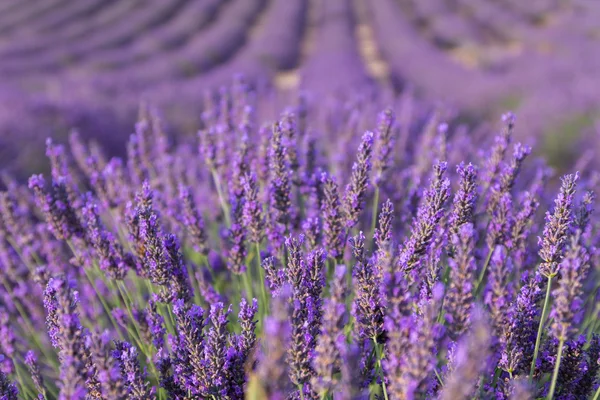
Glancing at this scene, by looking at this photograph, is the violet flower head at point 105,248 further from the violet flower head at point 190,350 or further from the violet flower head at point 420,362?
the violet flower head at point 420,362

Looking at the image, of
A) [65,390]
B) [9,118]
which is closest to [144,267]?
[65,390]

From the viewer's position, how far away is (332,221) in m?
1.94

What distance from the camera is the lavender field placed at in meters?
1.32

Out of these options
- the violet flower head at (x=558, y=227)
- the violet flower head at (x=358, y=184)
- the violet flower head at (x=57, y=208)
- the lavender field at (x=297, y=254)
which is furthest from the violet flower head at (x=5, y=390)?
the violet flower head at (x=558, y=227)

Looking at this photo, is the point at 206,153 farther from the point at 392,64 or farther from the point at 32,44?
the point at 32,44

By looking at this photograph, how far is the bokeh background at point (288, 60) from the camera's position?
22.0 feet

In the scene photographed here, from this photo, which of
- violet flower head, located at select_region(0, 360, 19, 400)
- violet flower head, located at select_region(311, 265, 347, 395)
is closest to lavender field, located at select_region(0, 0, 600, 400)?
violet flower head, located at select_region(311, 265, 347, 395)

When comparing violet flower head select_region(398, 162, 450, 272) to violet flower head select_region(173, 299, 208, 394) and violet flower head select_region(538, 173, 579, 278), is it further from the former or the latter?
violet flower head select_region(173, 299, 208, 394)

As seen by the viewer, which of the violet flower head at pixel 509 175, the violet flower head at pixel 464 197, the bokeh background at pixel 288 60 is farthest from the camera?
the bokeh background at pixel 288 60

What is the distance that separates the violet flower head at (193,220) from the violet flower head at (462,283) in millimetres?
1263

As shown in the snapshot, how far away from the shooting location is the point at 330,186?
192 cm

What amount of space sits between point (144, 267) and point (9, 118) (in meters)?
4.98

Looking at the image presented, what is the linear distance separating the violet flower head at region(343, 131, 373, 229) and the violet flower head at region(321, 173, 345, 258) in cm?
4

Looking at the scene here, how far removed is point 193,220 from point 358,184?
0.79 metres
